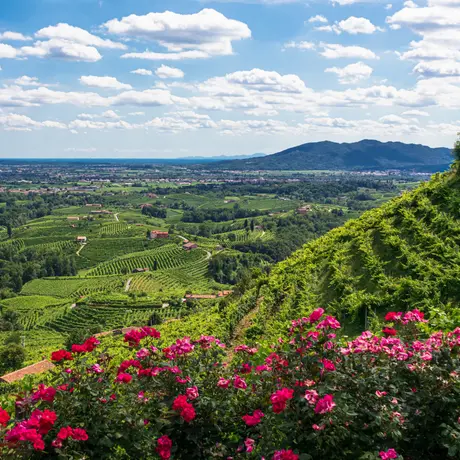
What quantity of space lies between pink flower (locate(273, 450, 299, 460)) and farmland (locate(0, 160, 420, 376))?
749 inches

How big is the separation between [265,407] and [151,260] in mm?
109813

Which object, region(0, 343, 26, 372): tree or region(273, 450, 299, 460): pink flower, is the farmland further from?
region(273, 450, 299, 460): pink flower

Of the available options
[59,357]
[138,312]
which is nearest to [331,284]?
[59,357]

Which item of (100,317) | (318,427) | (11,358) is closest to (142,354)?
(318,427)

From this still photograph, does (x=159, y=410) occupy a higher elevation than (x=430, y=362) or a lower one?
lower

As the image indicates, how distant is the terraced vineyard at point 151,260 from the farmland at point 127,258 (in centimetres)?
25

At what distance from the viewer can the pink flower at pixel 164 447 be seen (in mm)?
4387

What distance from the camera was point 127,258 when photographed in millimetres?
113812

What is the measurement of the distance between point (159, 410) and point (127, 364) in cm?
63

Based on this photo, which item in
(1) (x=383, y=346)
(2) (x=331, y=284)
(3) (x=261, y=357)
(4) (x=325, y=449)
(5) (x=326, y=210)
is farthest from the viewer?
(5) (x=326, y=210)

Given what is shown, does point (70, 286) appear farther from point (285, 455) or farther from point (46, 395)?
point (285, 455)

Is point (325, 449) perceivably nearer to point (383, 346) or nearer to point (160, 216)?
point (383, 346)

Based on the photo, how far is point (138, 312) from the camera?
71.8 metres

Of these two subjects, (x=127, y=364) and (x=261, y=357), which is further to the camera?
(x=261, y=357)
